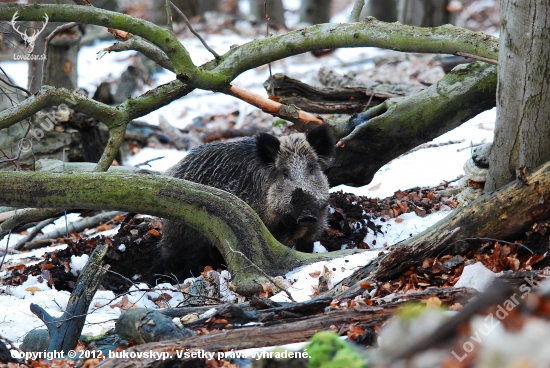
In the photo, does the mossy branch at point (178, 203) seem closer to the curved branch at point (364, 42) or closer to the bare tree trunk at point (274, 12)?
the curved branch at point (364, 42)

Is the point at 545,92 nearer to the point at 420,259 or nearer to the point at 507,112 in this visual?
the point at 507,112

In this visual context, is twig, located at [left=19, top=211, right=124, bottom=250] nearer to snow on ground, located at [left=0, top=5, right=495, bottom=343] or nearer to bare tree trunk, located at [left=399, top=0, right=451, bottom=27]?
snow on ground, located at [left=0, top=5, right=495, bottom=343]

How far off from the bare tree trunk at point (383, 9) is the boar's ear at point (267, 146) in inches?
524

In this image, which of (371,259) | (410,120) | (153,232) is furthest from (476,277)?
(153,232)

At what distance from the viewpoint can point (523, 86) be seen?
4832 mm

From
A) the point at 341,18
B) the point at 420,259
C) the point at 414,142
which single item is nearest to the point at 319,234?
the point at 414,142

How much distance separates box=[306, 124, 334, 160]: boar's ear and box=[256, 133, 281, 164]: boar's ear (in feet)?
1.29

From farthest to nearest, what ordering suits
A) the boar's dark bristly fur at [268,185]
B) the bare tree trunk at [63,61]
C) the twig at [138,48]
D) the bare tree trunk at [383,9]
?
the bare tree trunk at [383,9], the bare tree trunk at [63,61], the boar's dark bristly fur at [268,185], the twig at [138,48]

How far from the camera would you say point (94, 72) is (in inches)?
685

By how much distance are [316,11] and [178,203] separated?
1691cm

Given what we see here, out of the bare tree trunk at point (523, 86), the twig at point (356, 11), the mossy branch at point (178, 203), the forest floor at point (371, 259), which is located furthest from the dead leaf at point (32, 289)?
the bare tree trunk at point (523, 86)

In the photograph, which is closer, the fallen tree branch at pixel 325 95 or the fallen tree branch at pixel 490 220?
the fallen tree branch at pixel 490 220

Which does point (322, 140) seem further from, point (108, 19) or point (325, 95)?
point (108, 19)

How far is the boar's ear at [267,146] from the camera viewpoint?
760 centimetres
